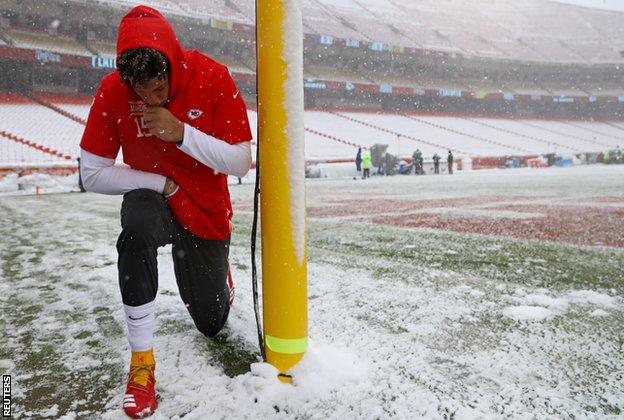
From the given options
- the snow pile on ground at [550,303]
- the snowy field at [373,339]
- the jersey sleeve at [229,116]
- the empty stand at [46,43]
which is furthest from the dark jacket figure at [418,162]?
the jersey sleeve at [229,116]

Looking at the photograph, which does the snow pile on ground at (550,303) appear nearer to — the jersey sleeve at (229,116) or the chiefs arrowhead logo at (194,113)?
the jersey sleeve at (229,116)

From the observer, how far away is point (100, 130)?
156 centimetres

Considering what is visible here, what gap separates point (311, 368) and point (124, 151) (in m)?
0.99

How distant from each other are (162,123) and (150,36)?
0.87ft

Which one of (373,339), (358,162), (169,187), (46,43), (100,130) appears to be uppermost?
(46,43)

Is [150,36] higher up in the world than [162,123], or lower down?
higher up

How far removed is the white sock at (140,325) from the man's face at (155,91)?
0.65 meters

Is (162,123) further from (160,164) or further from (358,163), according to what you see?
(358,163)

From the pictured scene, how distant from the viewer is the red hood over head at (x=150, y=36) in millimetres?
1375

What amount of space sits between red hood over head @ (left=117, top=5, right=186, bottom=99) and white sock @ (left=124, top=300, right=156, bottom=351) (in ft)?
2.34

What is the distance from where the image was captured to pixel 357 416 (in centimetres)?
129

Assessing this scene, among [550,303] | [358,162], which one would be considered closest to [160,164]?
[550,303]

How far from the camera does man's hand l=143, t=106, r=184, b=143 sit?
1.37m

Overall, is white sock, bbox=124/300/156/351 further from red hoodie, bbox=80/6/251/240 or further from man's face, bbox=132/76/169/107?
man's face, bbox=132/76/169/107
